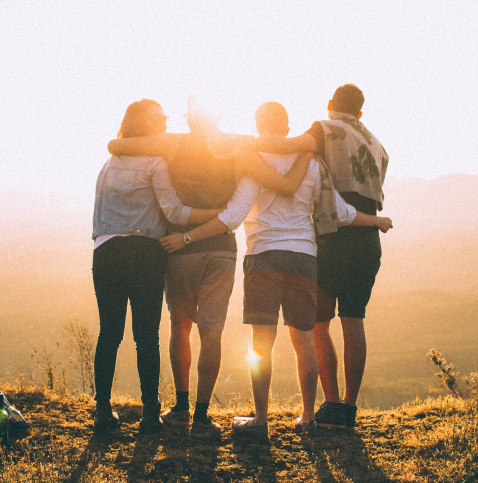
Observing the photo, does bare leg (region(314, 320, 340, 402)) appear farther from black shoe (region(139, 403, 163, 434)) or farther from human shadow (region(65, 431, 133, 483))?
human shadow (region(65, 431, 133, 483))

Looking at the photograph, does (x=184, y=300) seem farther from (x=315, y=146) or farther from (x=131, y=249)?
(x=315, y=146)

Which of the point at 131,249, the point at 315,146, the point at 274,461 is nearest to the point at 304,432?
the point at 274,461

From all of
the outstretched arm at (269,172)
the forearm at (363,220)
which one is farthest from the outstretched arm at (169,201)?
the forearm at (363,220)

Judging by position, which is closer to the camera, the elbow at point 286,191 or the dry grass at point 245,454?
the dry grass at point 245,454

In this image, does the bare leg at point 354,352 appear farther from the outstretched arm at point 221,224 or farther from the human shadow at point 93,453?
the human shadow at point 93,453

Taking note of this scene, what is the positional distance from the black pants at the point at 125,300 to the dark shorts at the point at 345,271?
3.59 feet

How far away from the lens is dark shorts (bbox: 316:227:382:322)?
9.74ft

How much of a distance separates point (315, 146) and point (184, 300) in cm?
131

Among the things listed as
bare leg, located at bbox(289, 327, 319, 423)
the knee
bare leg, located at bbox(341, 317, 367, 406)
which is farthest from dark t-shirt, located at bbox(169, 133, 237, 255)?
bare leg, located at bbox(341, 317, 367, 406)

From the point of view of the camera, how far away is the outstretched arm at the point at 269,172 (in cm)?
274

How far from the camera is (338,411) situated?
2975mm

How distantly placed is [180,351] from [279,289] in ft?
2.54

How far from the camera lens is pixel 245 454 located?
252 cm

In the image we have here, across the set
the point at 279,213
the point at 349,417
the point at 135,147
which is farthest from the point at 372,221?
the point at 135,147
